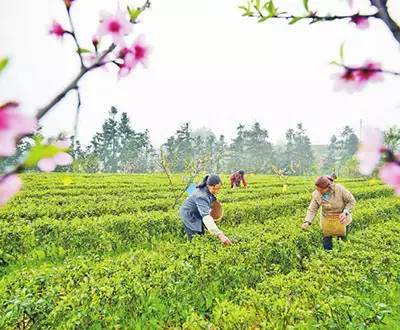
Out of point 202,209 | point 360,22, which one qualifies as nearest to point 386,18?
point 360,22

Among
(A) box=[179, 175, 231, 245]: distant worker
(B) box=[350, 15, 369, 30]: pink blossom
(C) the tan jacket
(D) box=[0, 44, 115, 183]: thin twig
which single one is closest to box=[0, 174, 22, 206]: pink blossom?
(D) box=[0, 44, 115, 183]: thin twig

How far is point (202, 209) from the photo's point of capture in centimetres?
608

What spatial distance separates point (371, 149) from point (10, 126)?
63cm

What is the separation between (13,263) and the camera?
7902mm

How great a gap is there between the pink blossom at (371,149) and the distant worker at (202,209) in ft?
16.6

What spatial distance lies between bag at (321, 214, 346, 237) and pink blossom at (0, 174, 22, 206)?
21.4 feet

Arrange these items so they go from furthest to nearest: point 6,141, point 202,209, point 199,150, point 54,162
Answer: point 199,150, point 202,209, point 54,162, point 6,141

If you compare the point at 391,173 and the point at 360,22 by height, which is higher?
the point at 360,22

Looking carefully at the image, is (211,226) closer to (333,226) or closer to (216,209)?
(216,209)

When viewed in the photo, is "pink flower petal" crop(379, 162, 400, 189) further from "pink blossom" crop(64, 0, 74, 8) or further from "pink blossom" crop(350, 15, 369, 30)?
"pink blossom" crop(64, 0, 74, 8)

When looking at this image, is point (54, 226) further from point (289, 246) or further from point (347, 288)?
point (347, 288)

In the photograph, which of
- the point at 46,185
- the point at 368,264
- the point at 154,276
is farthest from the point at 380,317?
the point at 46,185

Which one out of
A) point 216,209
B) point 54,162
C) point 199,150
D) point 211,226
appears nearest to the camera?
point 54,162

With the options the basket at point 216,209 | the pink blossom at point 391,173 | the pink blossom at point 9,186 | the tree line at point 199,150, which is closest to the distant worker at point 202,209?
the basket at point 216,209
